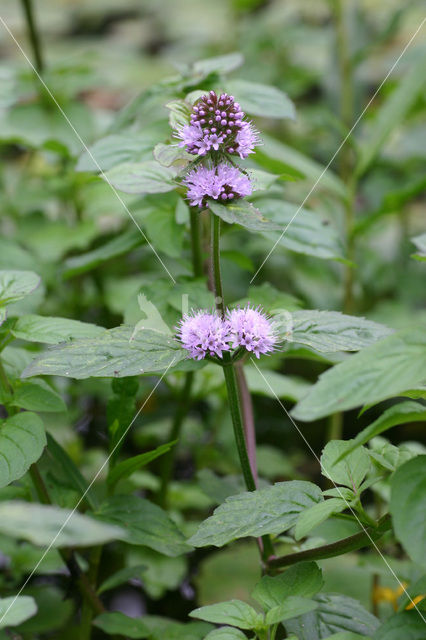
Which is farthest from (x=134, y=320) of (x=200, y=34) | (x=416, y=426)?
(x=200, y=34)

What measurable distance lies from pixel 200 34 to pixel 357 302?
1.67 metres

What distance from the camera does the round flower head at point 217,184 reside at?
633 millimetres

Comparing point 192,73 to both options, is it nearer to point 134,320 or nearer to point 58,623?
point 134,320

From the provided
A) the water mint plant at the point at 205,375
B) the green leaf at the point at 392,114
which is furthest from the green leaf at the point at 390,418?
the green leaf at the point at 392,114

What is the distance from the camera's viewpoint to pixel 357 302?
5.67ft

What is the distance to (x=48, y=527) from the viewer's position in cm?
41

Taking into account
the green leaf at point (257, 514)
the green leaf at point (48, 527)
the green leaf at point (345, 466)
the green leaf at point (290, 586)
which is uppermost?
the green leaf at point (345, 466)

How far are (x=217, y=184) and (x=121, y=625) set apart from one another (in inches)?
18.9

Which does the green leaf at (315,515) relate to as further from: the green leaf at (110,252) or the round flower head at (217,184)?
the green leaf at (110,252)

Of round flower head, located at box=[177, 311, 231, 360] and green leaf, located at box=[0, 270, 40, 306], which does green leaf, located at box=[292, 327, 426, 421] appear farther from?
green leaf, located at box=[0, 270, 40, 306]

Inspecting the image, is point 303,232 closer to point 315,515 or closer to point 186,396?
point 186,396

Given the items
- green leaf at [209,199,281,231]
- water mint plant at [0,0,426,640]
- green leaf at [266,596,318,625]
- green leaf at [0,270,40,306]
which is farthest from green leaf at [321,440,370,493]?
green leaf at [0,270,40,306]

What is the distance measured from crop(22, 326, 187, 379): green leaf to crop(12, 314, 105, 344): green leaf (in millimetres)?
54

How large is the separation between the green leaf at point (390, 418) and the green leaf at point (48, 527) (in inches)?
8.5
